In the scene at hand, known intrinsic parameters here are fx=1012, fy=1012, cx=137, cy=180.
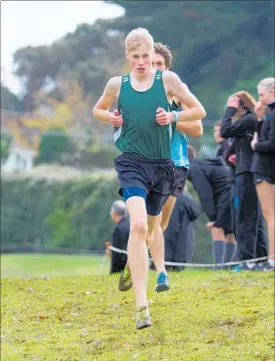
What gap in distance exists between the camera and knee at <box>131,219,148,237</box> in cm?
774

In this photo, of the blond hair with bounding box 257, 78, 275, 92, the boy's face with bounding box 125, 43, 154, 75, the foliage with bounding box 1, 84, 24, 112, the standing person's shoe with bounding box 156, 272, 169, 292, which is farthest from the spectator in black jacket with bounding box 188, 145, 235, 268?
the foliage with bounding box 1, 84, 24, 112

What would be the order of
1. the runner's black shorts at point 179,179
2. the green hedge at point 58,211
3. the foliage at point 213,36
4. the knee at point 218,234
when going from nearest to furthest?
the runner's black shorts at point 179,179, the knee at point 218,234, the foliage at point 213,36, the green hedge at point 58,211

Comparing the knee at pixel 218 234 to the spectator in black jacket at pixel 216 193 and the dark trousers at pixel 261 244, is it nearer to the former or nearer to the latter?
the spectator in black jacket at pixel 216 193

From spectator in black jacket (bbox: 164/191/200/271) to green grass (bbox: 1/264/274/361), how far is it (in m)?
2.20

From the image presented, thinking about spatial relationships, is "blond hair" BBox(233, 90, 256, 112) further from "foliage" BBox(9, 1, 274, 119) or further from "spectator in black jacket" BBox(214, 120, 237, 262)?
"foliage" BBox(9, 1, 274, 119)

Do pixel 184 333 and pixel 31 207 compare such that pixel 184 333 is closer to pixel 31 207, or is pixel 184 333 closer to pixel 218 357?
pixel 218 357

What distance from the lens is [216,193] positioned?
44.5 feet

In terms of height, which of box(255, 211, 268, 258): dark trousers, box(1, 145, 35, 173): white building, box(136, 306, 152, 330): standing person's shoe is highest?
box(1, 145, 35, 173): white building

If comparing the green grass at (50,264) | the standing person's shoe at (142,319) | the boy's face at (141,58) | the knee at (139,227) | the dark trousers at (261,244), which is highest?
the boy's face at (141,58)

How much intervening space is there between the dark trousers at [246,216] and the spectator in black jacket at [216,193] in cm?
75

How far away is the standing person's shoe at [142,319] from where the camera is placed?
24.9ft

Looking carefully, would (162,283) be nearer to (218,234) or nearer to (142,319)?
(142,319)

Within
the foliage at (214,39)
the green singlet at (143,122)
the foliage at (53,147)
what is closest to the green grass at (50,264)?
the foliage at (53,147)

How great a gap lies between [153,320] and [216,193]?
4.54 meters
